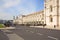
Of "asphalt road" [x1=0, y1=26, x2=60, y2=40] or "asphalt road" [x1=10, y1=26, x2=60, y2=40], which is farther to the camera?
"asphalt road" [x1=0, y1=26, x2=60, y2=40]

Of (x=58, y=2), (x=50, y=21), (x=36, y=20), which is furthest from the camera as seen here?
(x=36, y=20)

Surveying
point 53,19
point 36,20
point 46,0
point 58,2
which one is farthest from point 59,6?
point 36,20

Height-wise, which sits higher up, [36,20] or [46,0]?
[46,0]

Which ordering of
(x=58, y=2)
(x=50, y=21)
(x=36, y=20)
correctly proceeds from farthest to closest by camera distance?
(x=36, y=20) < (x=50, y=21) < (x=58, y=2)

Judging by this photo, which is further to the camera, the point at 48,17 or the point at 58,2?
the point at 48,17

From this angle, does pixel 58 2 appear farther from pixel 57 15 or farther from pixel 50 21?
pixel 50 21

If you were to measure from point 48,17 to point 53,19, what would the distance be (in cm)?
455

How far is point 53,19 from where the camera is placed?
70.9m

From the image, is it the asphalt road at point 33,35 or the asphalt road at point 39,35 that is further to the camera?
the asphalt road at point 33,35

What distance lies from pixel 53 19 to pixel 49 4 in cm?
721

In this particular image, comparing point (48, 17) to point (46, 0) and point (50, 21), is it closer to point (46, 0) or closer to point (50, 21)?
point (50, 21)

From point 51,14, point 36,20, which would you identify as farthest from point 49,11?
point 36,20

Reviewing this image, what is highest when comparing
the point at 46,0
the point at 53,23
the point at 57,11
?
the point at 46,0

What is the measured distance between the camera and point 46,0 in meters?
78.1
